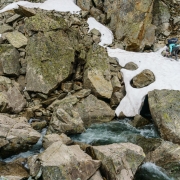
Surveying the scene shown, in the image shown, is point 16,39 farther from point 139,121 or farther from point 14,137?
point 139,121

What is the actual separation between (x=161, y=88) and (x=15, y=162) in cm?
958

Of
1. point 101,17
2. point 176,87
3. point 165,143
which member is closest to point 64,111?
point 165,143

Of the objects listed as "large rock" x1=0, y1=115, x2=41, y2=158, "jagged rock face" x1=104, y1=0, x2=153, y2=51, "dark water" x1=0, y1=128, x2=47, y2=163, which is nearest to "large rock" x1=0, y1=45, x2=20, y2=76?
"large rock" x1=0, y1=115, x2=41, y2=158

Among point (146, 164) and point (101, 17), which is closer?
point (146, 164)

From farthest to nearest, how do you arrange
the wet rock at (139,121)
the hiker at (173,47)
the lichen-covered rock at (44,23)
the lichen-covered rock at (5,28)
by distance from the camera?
the lichen-covered rock at (5,28)
the hiker at (173,47)
the lichen-covered rock at (44,23)
the wet rock at (139,121)

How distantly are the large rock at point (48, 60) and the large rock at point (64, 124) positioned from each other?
9.76 feet

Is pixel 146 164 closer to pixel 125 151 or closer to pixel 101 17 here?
pixel 125 151

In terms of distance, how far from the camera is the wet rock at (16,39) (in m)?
16.7

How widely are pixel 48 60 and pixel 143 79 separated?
6518 mm

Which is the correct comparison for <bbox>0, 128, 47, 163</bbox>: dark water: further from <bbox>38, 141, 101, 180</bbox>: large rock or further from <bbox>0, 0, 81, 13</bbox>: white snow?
<bbox>0, 0, 81, 13</bbox>: white snow

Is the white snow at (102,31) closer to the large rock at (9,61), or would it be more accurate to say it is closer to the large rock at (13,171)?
the large rock at (9,61)

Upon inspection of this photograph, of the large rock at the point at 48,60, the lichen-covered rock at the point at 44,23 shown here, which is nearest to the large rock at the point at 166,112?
the large rock at the point at 48,60

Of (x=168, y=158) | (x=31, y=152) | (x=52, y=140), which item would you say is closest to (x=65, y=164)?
(x=52, y=140)

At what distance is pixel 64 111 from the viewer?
12578 mm
